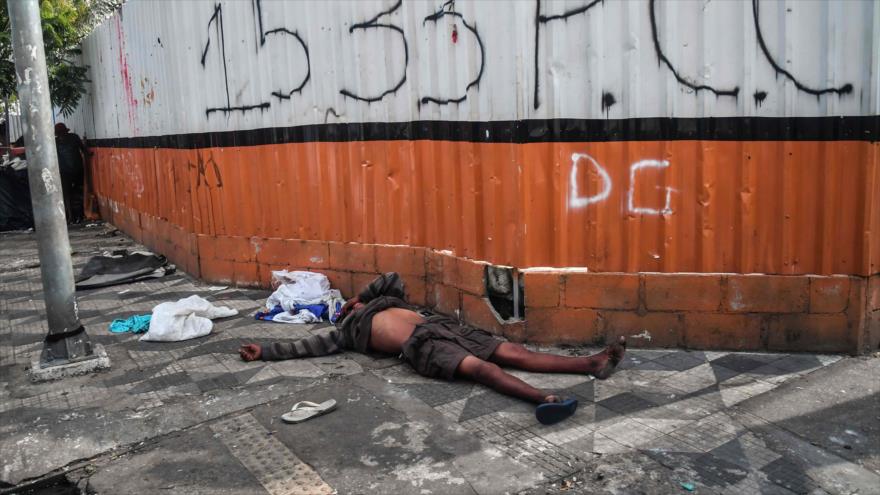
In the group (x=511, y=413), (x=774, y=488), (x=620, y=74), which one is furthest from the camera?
(x=620, y=74)

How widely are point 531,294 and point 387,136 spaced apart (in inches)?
70.9

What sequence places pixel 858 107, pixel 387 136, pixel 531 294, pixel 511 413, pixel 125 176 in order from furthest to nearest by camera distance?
1. pixel 125 176
2. pixel 387 136
3. pixel 531 294
4. pixel 858 107
5. pixel 511 413

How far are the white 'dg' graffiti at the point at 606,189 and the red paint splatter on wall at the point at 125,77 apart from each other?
672 centimetres

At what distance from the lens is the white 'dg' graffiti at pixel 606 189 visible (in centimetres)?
450

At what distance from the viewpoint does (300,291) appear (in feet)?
19.8

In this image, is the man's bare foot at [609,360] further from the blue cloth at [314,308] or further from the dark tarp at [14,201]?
the dark tarp at [14,201]

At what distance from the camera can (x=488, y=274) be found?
500 cm

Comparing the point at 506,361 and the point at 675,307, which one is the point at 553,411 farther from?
the point at 675,307

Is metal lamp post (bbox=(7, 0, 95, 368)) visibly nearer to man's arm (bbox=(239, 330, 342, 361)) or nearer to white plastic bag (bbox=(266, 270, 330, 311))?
man's arm (bbox=(239, 330, 342, 361))

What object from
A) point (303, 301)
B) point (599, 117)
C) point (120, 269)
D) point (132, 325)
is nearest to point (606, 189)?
point (599, 117)

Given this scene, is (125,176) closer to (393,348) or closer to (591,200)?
(393,348)

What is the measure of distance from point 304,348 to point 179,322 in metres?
1.23

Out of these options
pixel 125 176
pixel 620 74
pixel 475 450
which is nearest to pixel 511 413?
pixel 475 450

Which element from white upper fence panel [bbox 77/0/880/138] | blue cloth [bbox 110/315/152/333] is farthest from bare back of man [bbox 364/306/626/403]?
blue cloth [bbox 110/315/152/333]
